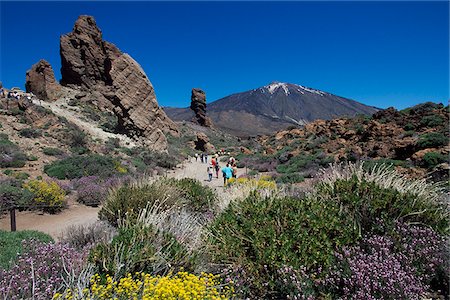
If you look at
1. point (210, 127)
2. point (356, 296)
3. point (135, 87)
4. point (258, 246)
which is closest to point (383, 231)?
point (356, 296)

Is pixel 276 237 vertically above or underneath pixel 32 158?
underneath

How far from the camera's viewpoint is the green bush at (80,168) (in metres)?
14.7

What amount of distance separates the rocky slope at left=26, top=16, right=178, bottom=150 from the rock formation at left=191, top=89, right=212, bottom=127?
21.0 meters

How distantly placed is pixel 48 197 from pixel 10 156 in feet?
26.8

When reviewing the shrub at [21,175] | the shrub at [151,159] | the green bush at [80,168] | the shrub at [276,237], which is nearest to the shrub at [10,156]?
the green bush at [80,168]

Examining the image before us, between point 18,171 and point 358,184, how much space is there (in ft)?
47.6

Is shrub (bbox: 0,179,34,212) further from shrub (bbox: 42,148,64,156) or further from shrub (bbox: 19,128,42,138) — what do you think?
shrub (bbox: 19,128,42,138)

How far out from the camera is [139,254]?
3.64 meters

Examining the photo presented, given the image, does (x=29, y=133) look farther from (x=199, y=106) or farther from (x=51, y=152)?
(x=199, y=106)

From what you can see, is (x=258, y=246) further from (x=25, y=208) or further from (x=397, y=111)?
(x=397, y=111)

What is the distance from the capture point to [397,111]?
26750 mm

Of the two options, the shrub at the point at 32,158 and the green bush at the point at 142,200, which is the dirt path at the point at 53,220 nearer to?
the green bush at the point at 142,200

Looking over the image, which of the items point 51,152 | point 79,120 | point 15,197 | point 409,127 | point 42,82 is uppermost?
point 42,82

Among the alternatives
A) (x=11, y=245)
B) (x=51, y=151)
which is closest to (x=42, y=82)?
(x=51, y=151)
